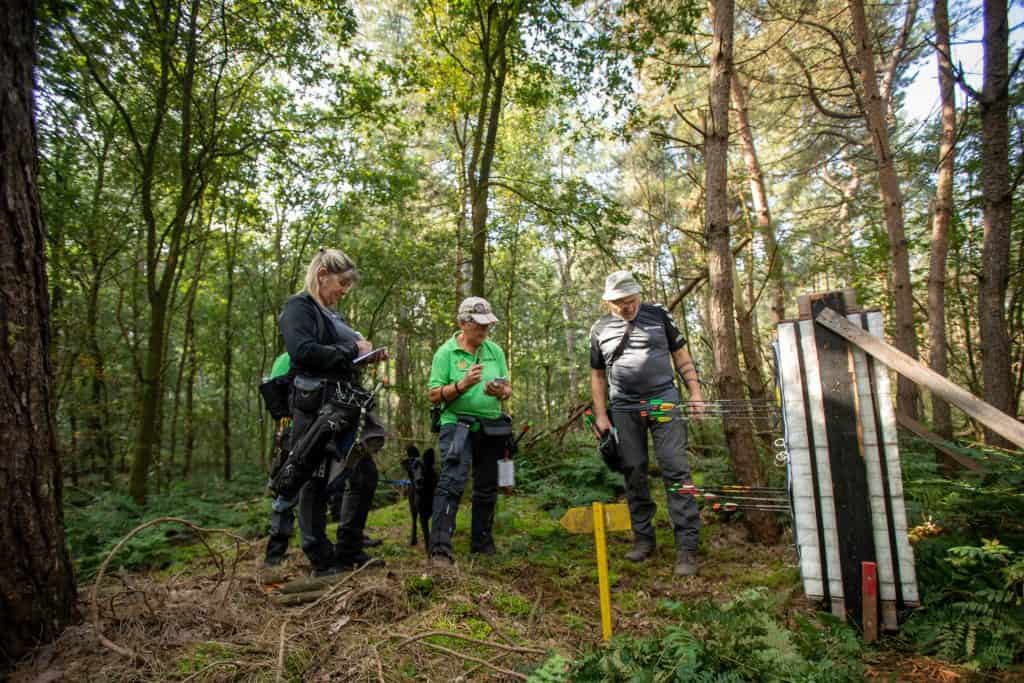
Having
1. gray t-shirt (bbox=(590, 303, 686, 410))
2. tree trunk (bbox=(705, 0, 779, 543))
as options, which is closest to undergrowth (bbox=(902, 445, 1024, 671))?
tree trunk (bbox=(705, 0, 779, 543))

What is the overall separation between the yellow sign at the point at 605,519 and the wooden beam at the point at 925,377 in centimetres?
145

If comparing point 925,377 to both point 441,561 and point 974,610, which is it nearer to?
point 974,610

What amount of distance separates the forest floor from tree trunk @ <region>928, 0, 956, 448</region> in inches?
233

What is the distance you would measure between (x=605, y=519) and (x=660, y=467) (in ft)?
5.19

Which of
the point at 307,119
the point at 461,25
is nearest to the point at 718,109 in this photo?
the point at 461,25

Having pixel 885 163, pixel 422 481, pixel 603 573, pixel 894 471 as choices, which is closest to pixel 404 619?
pixel 603 573

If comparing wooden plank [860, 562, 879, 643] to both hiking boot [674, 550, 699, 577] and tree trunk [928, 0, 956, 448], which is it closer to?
hiking boot [674, 550, 699, 577]

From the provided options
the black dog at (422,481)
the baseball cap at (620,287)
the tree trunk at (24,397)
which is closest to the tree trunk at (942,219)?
the baseball cap at (620,287)

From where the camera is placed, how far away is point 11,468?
220 cm

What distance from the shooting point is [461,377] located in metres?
3.93

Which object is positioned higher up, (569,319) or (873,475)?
(569,319)

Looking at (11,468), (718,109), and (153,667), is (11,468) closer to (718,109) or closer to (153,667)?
(153,667)

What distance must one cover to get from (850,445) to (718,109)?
3.35 m

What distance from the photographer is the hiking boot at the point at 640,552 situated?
158 inches
